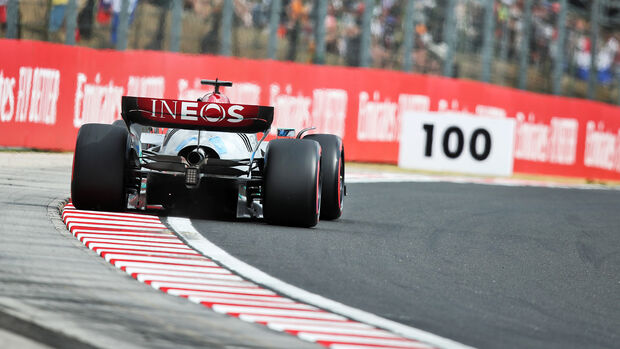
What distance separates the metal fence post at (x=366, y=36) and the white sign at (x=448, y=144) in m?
1.17

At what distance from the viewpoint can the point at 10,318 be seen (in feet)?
15.7

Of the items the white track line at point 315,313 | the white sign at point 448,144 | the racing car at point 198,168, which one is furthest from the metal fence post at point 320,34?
the white track line at point 315,313

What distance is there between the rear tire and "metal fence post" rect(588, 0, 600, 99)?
16.5 meters

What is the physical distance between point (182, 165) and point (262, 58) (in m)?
11.1

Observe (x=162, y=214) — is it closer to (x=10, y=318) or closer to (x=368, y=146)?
(x=10, y=318)

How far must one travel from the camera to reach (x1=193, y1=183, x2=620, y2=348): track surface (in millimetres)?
5777

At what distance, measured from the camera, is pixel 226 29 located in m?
19.6

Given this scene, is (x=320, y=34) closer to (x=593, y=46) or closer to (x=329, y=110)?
(x=329, y=110)

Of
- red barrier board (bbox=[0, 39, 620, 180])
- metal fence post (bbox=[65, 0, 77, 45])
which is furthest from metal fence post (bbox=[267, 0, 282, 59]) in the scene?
metal fence post (bbox=[65, 0, 77, 45])

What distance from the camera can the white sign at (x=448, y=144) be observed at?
20.4 metres

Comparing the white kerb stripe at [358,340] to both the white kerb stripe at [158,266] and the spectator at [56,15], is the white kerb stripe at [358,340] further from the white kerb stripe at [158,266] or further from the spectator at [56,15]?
the spectator at [56,15]

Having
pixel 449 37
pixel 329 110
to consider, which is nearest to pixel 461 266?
pixel 329 110

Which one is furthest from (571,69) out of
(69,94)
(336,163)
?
(336,163)

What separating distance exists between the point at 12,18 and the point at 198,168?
378 inches
